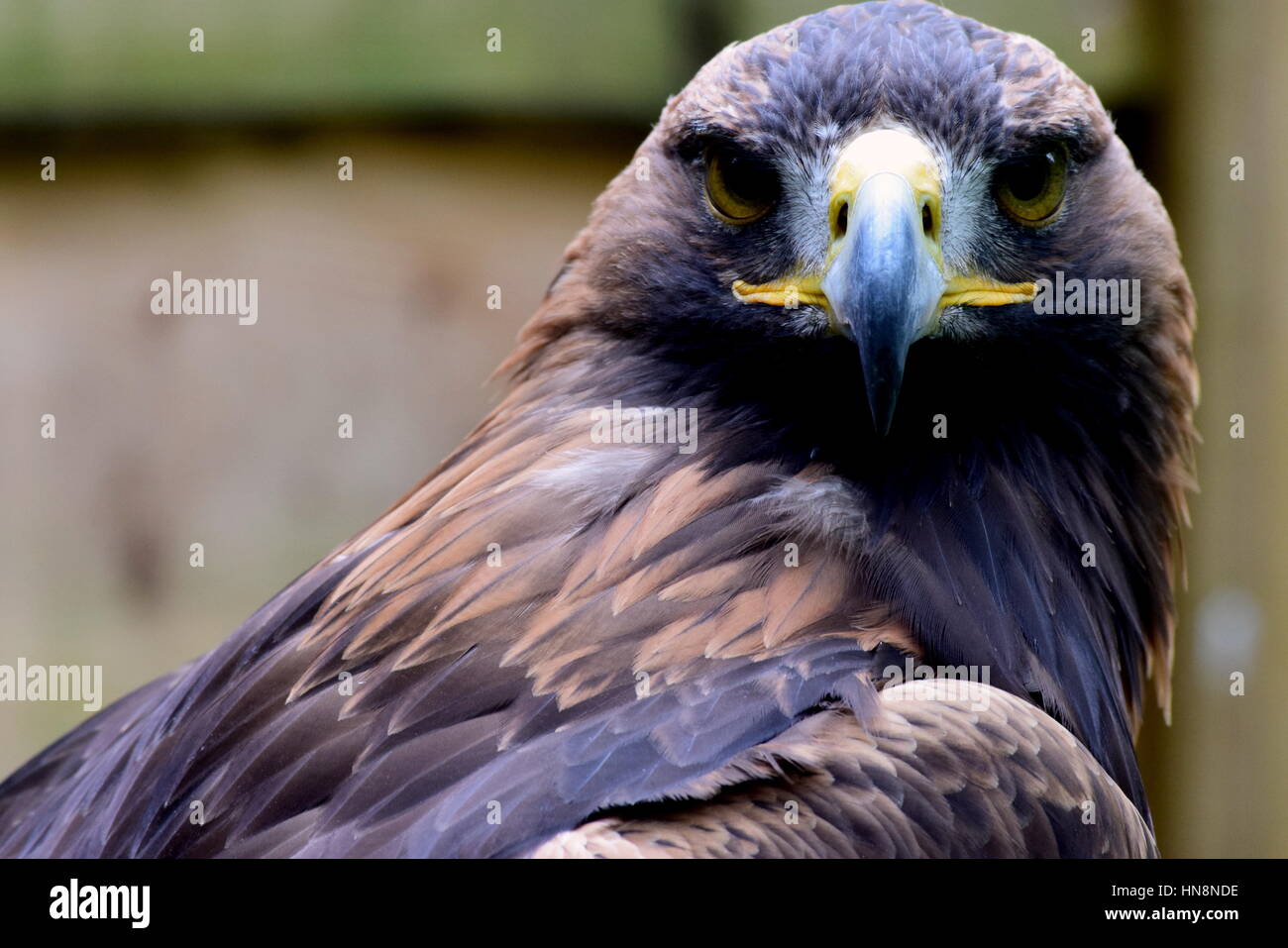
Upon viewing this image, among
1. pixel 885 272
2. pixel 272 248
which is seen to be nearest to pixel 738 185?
pixel 885 272

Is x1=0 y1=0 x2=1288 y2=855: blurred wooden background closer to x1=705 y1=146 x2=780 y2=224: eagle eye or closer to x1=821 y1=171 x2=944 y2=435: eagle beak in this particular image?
x1=705 y1=146 x2=780 y2=224: eagle eye

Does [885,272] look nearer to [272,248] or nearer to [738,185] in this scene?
[738,185]

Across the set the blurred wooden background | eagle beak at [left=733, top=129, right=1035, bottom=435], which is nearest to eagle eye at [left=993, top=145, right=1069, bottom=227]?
eagle beak at [left=733, top=129, right=1035, bottom=435]

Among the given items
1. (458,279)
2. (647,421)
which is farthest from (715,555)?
(458,279)

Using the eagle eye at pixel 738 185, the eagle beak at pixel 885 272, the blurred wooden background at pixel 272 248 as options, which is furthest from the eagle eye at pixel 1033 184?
the blurred wooden background at pixel 272 248

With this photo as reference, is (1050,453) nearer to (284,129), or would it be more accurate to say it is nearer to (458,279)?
(458,279)

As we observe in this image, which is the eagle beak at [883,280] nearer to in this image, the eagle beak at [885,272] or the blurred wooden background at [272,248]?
the eagle beak at [885,272]
